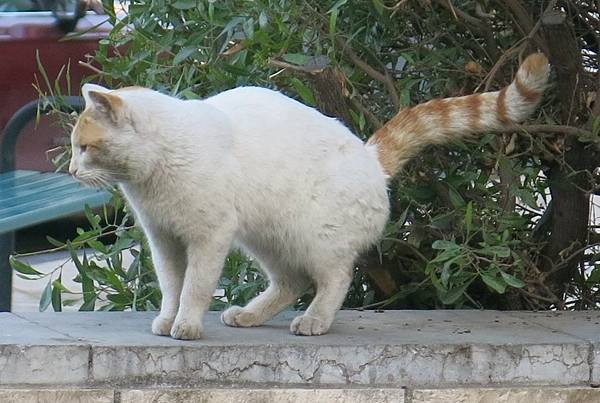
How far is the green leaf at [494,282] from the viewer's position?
3459mm

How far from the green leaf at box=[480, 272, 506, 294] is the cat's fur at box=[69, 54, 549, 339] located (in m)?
0.36

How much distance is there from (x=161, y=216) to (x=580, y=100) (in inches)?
58.1

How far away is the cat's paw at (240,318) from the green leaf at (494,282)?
2.19 ft

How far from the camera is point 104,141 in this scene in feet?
10.2

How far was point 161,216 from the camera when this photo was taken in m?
3.19

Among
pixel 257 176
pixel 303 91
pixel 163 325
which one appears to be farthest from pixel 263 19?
pixel 163 325

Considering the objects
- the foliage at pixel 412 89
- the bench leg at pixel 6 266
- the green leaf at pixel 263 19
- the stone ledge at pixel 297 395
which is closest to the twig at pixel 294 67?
the foliage at pixel 412 89

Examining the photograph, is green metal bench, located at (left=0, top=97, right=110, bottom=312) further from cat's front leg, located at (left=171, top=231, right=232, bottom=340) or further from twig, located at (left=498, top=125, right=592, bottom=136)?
twig, located at (left=498, top=125, right=592, bottom=136)

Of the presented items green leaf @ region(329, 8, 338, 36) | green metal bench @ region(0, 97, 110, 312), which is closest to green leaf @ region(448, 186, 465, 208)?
green leaf @ region(329, 8, 338, 36)

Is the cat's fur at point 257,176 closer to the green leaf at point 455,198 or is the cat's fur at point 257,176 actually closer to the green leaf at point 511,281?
the green leaf at point 455,198

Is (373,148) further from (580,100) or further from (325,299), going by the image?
(580,100)

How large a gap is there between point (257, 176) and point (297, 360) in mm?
504

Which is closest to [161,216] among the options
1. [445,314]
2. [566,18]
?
[445,314]

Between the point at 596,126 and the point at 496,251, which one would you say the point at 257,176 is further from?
the point at 596,126
